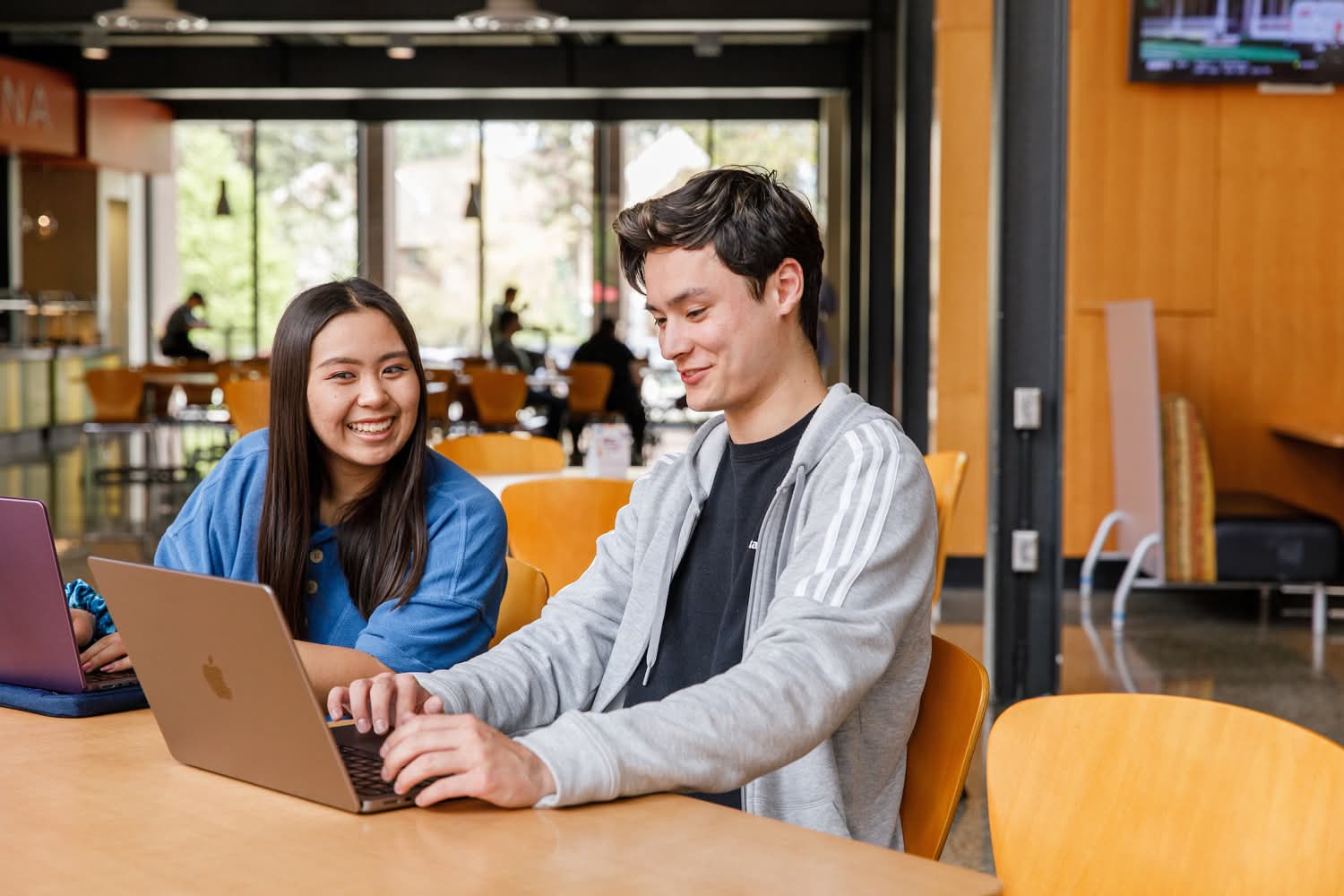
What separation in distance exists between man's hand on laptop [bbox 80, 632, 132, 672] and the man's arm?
28.3 inches

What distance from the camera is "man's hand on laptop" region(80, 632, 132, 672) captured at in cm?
178

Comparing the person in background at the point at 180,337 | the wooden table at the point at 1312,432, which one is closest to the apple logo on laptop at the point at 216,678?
the wooden table at the point at 1312,432

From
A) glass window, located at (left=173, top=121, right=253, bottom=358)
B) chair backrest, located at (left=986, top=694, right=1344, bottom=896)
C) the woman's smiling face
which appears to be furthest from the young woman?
glass window, located at (left=173, top=121, right=253, bottom=358)

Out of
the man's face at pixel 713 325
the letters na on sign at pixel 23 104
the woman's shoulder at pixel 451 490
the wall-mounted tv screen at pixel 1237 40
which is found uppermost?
the letters na on sign at pixel 23 104

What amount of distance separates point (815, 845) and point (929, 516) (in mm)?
500

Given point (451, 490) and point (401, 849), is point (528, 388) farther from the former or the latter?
point (401, 849)

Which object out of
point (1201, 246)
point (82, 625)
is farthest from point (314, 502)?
point (1201, 246)

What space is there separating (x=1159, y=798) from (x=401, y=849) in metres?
0.72

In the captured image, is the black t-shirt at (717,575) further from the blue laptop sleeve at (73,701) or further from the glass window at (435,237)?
the glass window at (435,237)

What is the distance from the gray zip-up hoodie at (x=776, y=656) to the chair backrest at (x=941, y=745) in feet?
0.07

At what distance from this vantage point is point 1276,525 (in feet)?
20.0

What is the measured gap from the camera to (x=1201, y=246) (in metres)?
7.18

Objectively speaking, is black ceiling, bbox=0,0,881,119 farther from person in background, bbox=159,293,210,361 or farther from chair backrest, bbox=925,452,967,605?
chair backrest, bbox=925,452,967,605

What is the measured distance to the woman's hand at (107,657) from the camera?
178 cm
